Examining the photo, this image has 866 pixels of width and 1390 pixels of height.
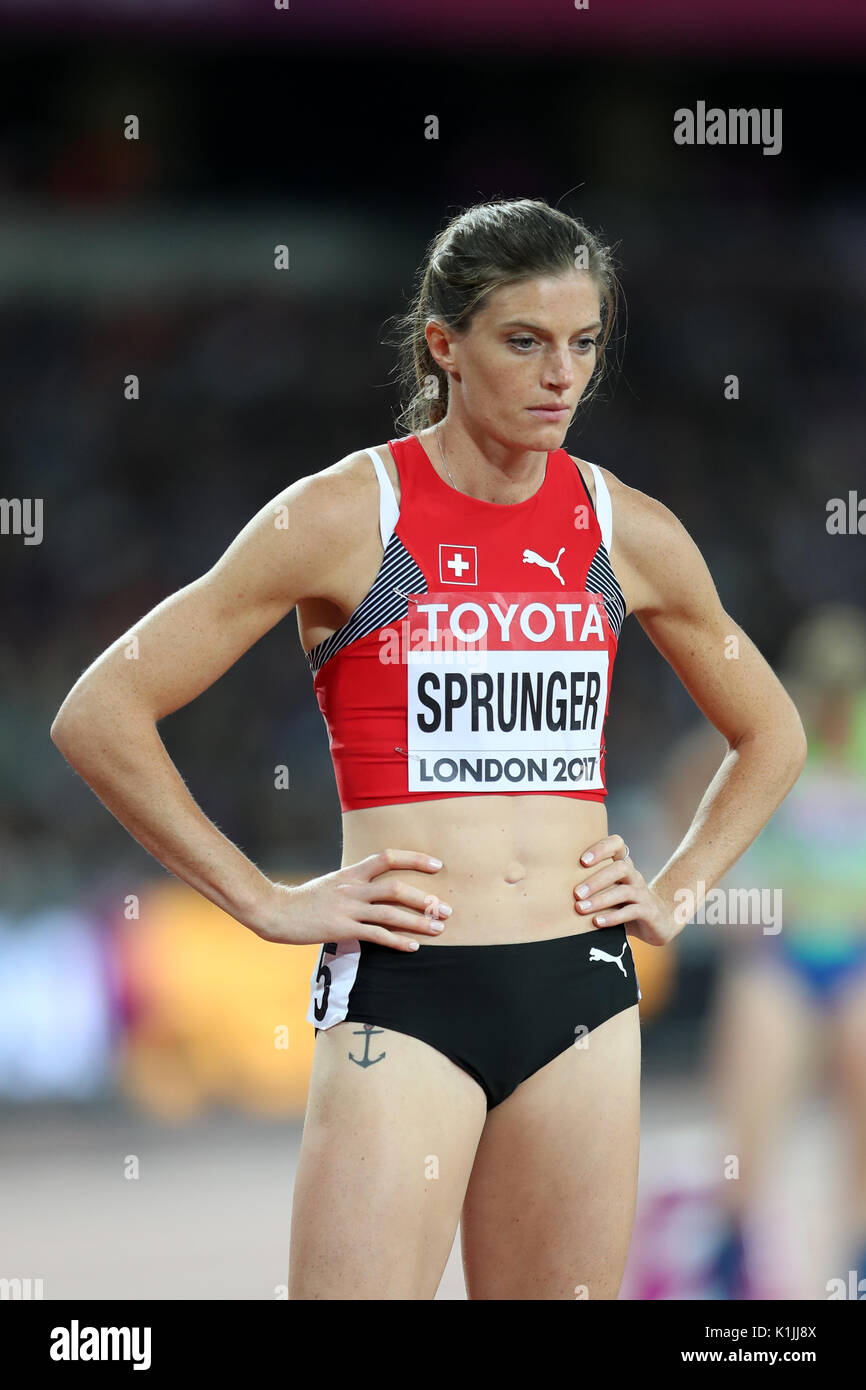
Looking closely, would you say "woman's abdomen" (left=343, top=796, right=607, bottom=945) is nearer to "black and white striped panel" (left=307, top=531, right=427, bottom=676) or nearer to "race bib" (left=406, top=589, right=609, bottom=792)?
"race bib" (left=406, top=589, right=609, bottom=792)

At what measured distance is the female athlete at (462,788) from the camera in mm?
1815

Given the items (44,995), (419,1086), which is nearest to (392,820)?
(419,1086)

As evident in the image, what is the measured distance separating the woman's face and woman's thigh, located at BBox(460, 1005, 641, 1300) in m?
0.76

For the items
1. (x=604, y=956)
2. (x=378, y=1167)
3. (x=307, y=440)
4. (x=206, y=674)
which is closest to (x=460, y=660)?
(x=206, y=674)

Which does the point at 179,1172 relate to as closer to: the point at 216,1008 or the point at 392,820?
the point at 216,1008

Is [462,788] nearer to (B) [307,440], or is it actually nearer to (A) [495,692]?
(A) [495,692]

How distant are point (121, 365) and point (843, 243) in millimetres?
3479

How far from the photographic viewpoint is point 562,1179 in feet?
6.08

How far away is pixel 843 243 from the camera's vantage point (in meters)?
7.23

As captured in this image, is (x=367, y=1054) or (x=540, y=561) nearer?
(x=367, y=1054)

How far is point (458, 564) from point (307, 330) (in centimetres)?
565

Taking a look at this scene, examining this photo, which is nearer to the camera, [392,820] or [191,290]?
[392,820]

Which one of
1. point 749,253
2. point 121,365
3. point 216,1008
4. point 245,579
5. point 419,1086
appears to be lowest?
point 216,1008

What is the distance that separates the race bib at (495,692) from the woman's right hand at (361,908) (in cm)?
11
